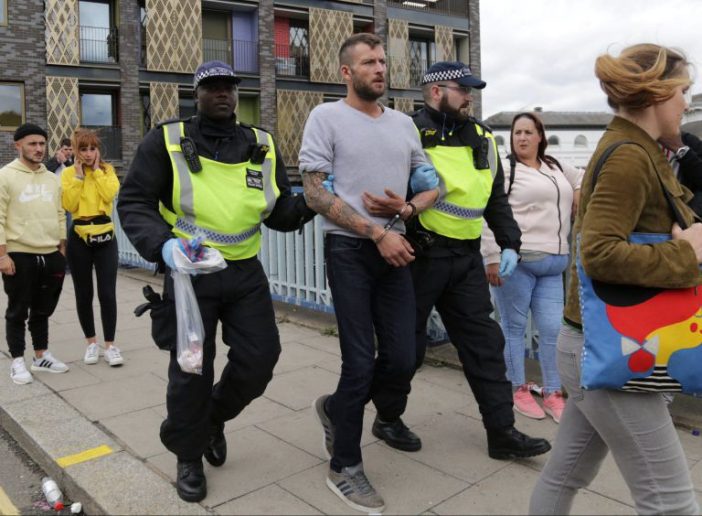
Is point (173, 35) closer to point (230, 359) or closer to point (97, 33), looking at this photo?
point (97, 33)

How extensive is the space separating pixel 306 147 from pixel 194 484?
1630 mm

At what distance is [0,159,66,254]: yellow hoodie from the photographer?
16.0 feet

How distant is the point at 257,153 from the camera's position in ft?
10.00

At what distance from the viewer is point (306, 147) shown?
3.02 meters

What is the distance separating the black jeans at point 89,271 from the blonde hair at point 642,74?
438 centimetres

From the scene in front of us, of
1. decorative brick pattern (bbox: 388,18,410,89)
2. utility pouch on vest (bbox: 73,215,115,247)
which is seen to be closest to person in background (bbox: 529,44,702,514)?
utility pouch on vest (bbox: 73,215,115,247)

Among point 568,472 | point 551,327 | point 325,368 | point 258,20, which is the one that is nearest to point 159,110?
point 258,20

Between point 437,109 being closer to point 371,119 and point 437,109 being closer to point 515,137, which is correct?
point 371,119

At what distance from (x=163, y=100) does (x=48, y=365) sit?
747 inches

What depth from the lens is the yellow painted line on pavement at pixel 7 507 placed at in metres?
3.14

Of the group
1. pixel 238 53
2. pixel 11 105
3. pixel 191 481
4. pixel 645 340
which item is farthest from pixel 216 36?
pixel 645 340

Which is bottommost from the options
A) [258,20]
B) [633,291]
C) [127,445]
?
[127,445]

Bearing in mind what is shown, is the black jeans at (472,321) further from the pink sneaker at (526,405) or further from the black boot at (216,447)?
the black boot at (216,447)

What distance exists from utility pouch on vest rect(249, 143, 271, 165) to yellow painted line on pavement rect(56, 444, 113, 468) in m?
1.81
